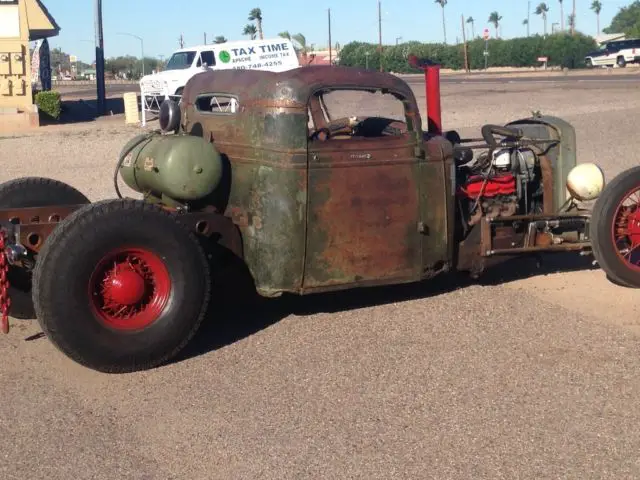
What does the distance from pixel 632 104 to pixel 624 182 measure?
18142 millimetres

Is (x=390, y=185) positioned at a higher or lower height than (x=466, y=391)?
higher

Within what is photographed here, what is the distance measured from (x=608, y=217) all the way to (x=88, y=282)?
3642 millimetres

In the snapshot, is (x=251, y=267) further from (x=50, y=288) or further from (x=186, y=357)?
(x=50, y=288)

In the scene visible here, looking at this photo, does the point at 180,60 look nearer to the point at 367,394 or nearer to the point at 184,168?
the point at 184,168

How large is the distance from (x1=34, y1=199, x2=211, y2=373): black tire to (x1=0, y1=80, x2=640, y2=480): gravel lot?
189 millimetres

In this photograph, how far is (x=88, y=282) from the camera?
192 inches

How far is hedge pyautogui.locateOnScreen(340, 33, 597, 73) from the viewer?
220 ft

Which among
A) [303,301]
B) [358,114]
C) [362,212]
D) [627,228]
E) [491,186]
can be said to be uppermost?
[358,114]

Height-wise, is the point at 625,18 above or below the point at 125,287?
above

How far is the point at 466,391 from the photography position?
→ 4.80 meters

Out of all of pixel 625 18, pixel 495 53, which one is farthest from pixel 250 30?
pixel 625 18

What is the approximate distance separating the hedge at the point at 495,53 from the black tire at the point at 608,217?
5739 cm

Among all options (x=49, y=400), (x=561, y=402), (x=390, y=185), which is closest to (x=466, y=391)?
(x=561, y=402)

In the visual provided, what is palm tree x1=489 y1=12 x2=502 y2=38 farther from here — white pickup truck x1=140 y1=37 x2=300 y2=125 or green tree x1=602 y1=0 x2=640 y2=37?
white pickup truck x1=140 y1=37 x2=300 y2=125
